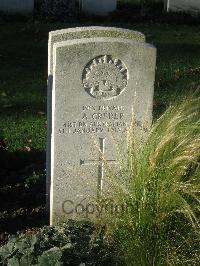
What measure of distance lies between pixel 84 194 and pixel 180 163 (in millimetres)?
1188

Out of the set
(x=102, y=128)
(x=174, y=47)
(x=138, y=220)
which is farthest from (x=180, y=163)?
(x=174, y=47)

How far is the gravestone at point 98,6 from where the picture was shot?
15.9m

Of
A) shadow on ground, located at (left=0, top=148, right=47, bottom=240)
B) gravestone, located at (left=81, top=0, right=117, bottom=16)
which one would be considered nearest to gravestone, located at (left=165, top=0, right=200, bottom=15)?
gravestone, located at (left=81, top=0, right=117, bottom=16)

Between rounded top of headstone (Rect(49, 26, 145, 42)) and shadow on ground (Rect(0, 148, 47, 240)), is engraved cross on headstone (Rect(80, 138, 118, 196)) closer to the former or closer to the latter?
shadow on ground (Rect(0, 148, 47, 240))

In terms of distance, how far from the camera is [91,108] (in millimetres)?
5203

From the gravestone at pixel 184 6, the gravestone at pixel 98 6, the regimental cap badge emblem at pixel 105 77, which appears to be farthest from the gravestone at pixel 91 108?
the gravestone at pixel 184 6

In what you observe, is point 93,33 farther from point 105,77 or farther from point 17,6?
point 17,6

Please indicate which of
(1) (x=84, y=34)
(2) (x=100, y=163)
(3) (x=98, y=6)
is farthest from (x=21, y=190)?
(3) (x=98, y=6)

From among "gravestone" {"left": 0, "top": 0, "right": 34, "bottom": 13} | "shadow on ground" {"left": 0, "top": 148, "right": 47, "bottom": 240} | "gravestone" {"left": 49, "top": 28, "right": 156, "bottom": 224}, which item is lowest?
"shadow on ground" {"left": 0, "top": 148, "right": 47, "bottom": 240}

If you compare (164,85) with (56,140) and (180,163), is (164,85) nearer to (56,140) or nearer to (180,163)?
(56,140)

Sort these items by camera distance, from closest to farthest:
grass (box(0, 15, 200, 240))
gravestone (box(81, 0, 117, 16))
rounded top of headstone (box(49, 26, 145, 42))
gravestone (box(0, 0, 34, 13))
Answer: rounded top of headstone (box(49, 26, 145, 42)), grass (box(0, 15, 200, 240)), gravestone (box(0, 0, 34, 13)), gravestone (box(81, 0, 117, 16))

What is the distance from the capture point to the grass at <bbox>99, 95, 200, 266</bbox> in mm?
4258

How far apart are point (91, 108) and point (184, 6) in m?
11.8

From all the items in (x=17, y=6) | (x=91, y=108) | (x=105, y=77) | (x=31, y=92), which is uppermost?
(x=17, y=6)
